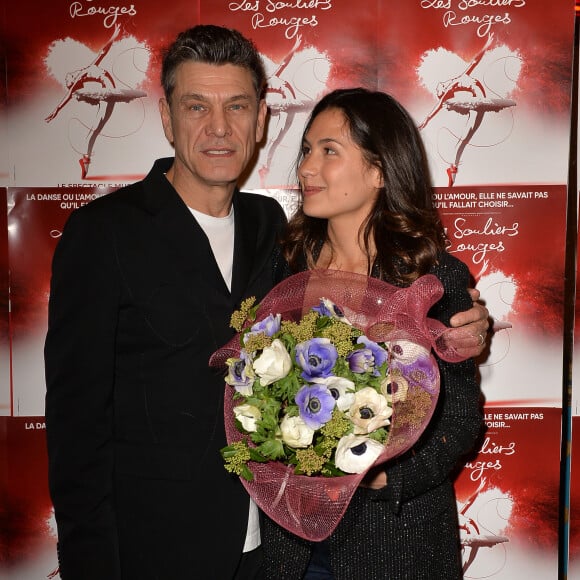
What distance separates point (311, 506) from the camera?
1.55 m

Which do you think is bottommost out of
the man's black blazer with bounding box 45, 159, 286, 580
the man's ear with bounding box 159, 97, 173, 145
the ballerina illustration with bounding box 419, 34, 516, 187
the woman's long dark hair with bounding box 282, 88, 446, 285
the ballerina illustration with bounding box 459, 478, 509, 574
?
the ballerina illustration with bounding box 459, 478, 509, 574

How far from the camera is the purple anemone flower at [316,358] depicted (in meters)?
1.45

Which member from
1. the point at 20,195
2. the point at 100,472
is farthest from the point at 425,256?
the point at 20,195

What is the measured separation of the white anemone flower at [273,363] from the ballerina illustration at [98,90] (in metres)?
1.65

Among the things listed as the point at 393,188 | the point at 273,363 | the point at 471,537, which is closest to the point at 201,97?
the point at 393,188

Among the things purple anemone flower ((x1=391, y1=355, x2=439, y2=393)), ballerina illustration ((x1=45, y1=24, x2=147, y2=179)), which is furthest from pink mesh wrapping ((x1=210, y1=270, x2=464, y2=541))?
ballerina illustration ((x1=45, y1=24, x2=147, y2=179))

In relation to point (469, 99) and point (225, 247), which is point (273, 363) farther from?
point (469, 99)

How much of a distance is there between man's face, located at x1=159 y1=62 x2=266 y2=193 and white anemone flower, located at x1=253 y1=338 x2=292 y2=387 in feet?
2.77

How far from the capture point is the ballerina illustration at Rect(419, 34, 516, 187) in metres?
2.74

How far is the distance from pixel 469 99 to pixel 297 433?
180cm

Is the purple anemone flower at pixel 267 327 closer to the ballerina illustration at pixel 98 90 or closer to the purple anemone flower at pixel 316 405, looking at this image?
the purple anemone flower at pixel 316 405

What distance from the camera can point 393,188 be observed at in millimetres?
2086

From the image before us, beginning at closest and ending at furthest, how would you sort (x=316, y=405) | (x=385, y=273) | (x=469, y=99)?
1. (x=316, y=405)
2. (x=385, y=273)
3. (x=469, y=99)

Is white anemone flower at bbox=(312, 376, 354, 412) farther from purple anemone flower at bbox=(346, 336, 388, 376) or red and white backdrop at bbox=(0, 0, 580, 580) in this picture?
red and white backdrop at bbox=(0, 0, 580, 580)
